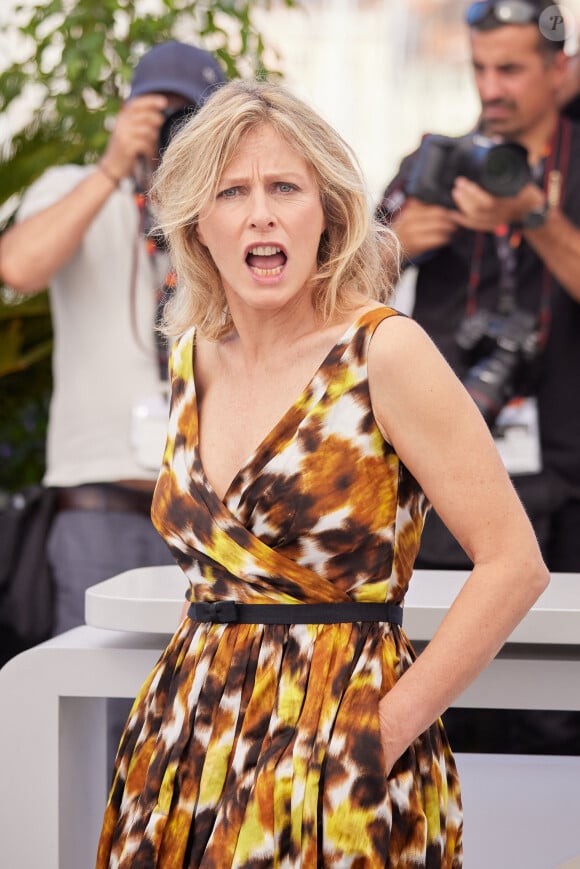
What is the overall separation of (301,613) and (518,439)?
5.36ft

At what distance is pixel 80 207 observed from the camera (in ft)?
10.8

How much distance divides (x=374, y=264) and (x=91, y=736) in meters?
0.99

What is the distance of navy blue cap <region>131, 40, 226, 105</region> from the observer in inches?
129

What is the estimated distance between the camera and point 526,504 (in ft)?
10.4

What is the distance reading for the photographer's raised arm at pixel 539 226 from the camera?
3.11 meters

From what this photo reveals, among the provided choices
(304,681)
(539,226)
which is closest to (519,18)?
(539,226)

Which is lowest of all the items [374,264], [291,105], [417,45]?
[374,264]

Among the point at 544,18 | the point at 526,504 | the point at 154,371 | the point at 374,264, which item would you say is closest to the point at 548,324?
the point at 526,504

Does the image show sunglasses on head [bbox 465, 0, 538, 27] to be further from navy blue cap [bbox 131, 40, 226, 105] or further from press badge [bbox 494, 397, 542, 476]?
press badge [bbox 494, 397, 542, 476]

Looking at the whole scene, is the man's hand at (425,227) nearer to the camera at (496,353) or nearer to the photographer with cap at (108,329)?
the camera at (496,353)

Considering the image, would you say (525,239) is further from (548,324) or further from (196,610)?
(196,610)

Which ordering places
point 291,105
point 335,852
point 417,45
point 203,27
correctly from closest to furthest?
point 335,852 < point 291,105 < point 203,27 < point 417,45

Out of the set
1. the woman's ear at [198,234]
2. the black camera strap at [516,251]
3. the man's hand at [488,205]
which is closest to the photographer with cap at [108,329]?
the man's hand at [488,205]

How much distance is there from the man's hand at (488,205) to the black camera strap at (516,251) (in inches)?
2.0
